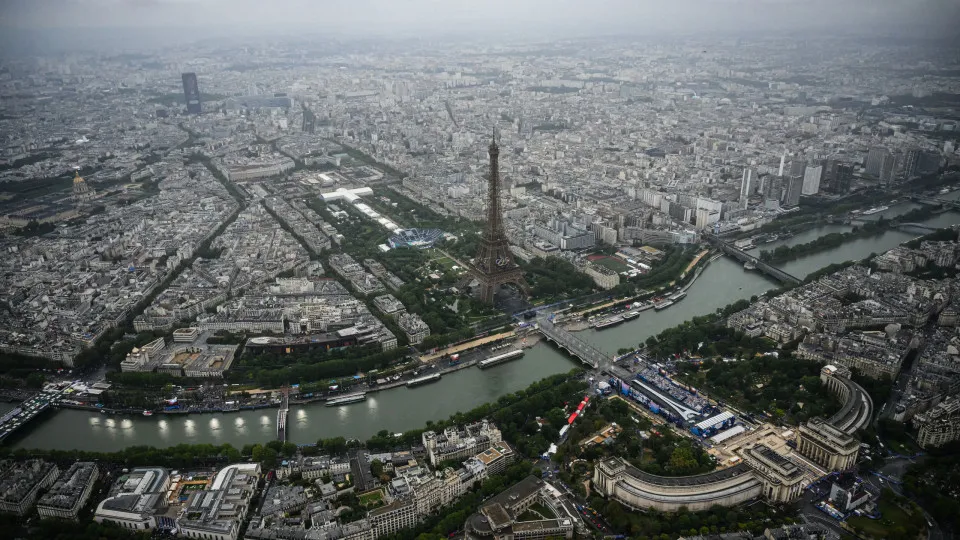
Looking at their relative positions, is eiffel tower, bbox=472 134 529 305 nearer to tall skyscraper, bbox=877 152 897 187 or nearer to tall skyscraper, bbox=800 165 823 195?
tall skyscraper, bbox=800 165 823 195

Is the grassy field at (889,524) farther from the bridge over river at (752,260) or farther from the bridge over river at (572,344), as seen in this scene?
the bridge over river at (752,260)

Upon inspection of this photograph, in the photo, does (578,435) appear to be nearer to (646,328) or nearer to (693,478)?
(693,478)

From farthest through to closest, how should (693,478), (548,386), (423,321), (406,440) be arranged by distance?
(423,321) → (548,386) → (406,440) → (693,478)

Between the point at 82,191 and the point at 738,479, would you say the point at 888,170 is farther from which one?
the point at 82,191

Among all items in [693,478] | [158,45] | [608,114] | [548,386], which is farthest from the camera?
[158,45]

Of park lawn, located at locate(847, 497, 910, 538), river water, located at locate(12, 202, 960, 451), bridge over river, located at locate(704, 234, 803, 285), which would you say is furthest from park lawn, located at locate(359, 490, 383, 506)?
bridge over river, located at locate(704, 234, 803, 285)

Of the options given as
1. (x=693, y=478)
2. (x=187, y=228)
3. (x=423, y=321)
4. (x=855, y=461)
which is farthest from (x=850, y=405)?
(x=187, y=228)
